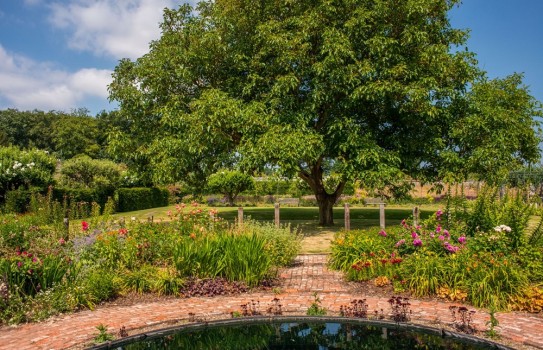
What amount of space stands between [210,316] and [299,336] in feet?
4.51

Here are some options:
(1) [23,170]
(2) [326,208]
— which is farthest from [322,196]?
(1) [23,170]

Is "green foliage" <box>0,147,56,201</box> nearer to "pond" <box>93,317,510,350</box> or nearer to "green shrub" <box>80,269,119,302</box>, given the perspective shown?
"green shrub" <box>80,269,119,302</box>

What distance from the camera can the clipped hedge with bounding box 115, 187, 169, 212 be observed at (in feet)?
93.5

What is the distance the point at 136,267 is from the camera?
856cm

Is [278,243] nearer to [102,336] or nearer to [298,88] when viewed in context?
[102,336]

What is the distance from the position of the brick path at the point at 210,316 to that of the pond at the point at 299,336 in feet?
0.96

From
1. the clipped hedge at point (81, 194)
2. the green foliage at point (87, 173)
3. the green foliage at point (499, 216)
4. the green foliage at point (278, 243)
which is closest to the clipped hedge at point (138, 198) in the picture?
the clipped hedge at point (81, 194)

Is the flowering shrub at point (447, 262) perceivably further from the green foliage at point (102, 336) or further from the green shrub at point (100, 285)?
the green foliage at point (102, 336)

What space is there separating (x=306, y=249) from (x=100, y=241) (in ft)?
20.6

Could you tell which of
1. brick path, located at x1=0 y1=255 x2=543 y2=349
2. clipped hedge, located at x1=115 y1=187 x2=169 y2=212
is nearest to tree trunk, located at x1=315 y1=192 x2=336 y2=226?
brick path, located at x1=0 y1=255 x2=543 y2=349

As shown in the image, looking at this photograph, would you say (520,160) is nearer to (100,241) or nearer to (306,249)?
(306,249)

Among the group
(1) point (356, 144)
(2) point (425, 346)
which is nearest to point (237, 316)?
(2) point (425, 346)

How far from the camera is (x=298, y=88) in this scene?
17219 mm

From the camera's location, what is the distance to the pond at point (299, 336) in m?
5.77
